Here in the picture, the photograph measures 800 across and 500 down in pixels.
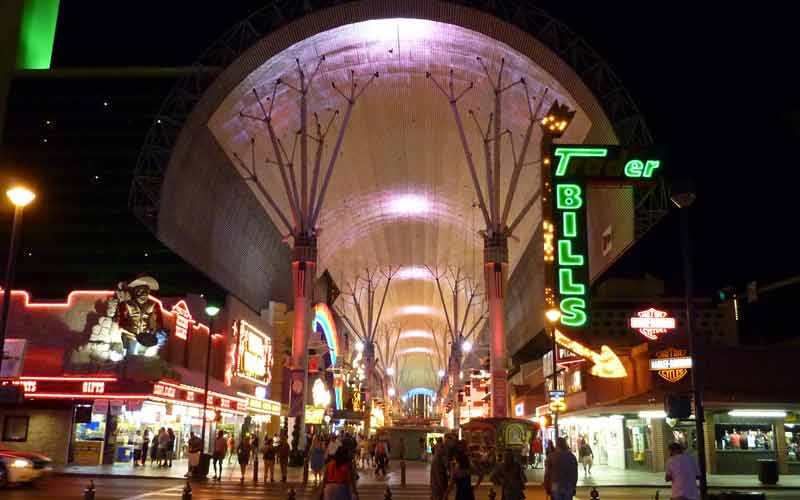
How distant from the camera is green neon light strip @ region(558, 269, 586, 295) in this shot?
91.6 ft

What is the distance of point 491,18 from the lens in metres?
42.3

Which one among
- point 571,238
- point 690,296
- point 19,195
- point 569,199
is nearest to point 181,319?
point 571,238

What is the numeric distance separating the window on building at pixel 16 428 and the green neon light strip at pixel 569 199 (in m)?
24.4

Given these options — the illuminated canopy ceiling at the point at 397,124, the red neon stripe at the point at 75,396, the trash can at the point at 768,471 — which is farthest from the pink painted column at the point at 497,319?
the red neon stripe at the point at 75,396

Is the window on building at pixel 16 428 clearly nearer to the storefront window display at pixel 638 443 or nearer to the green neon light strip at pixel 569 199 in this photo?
the green neon light strip at pixel 569 199

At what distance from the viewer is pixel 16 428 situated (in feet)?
108

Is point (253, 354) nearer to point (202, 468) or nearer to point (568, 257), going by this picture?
point (202, 468)

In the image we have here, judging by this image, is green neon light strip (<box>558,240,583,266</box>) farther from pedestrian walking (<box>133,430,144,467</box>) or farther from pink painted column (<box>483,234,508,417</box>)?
pink painted column (<box>483,234,508,417</box>)

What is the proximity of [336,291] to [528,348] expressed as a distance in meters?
27.9

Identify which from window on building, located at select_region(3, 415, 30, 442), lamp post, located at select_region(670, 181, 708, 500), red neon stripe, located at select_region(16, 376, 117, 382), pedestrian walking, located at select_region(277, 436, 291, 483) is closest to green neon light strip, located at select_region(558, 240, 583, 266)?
lamp post, located at select_region(670, 181, 708, 500)

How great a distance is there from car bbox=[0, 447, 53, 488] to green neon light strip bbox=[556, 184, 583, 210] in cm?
1937

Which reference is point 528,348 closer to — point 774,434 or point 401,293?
point 774,434

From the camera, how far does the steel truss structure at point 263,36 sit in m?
41.1

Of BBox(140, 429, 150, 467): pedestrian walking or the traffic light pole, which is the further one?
BBox(140, 429, 150, 467): pedestrian walking
